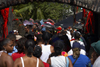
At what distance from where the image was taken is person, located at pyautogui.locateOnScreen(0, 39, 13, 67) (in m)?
3.63

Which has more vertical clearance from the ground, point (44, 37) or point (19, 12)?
point (44, 37)

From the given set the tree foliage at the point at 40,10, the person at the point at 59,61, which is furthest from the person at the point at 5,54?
the tree foliage at the point at 40,10

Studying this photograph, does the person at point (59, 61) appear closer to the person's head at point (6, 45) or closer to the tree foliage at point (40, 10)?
the person's head at point (6, 45)

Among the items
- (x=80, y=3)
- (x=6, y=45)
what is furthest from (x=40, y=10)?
(x=6, y=45)

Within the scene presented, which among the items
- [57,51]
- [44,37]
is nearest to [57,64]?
[57,51]

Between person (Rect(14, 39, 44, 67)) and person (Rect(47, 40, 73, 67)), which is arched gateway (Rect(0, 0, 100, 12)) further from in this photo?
person (Rect(14, 39, 44, 67))

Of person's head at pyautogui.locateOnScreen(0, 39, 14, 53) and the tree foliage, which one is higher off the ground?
person's head at pyautogui.locateOnScreen(0, 39, 14, 53)

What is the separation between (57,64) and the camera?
139 inches

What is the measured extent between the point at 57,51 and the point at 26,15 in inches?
1157

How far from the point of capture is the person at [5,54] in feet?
11.9

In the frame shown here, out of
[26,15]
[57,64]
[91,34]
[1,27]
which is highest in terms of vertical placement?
[57,64]

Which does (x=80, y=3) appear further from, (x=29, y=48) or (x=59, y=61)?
(x=29, y=48)

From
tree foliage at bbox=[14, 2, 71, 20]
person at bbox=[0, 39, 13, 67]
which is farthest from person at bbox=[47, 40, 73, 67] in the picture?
tree foliage at bbox=[14, 2, 71, 20]

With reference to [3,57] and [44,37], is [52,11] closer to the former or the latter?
[44,37]
